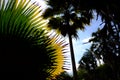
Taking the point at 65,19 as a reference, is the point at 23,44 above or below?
below

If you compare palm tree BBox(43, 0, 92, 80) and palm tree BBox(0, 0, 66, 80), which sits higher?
palm tree BBox(43, 0, 92, 80)

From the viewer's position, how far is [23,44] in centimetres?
317

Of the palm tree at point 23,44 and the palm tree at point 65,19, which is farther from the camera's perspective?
the palm tree at point 65,19

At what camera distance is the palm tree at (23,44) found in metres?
3.08

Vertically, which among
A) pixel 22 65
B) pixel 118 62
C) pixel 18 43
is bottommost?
pixel 22 65

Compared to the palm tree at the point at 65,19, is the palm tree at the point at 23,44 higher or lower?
lower

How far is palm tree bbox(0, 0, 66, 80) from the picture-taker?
308 centimetres

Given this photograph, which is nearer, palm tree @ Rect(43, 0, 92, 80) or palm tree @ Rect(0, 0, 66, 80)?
palm tree @ Rect(0, 0, 66, 80)

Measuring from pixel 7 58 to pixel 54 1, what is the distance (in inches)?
874

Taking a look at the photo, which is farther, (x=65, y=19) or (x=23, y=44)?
(x=65, y=19)

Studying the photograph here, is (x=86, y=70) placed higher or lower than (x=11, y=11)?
higher

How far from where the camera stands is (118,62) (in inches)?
1847

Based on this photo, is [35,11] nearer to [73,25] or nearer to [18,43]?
[18,43]

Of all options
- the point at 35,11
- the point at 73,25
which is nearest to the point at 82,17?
the point at 73,25
